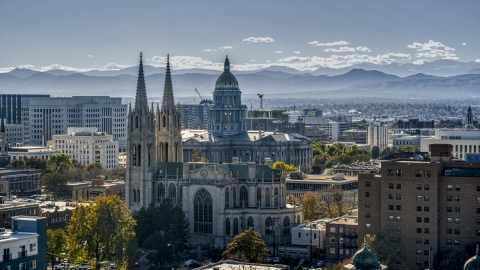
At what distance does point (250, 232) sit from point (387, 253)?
16760mm

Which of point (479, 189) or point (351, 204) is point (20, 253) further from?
point (351, 204)

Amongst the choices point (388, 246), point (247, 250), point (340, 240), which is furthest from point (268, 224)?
point (388, 246)

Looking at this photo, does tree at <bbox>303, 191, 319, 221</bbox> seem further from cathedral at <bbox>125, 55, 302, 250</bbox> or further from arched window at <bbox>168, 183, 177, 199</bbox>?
arched window at <bbox>168, 183, 177, 199</bbox>

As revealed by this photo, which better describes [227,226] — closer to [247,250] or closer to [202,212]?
[202,212]

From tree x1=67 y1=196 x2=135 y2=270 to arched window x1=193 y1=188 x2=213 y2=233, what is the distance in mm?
23687

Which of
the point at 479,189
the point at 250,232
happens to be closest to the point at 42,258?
the point at 250,232

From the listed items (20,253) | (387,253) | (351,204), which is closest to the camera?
(20,253)

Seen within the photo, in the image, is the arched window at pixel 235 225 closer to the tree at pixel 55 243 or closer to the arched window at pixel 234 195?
the arched window at pixel 234 195

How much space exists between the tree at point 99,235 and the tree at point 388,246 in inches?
1197

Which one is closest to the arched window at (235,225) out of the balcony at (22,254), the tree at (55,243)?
the tree at (55,243)

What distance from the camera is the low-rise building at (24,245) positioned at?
336 ft

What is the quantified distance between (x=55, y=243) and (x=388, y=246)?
4152cm

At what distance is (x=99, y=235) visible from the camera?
457ft

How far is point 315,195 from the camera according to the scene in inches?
7411
